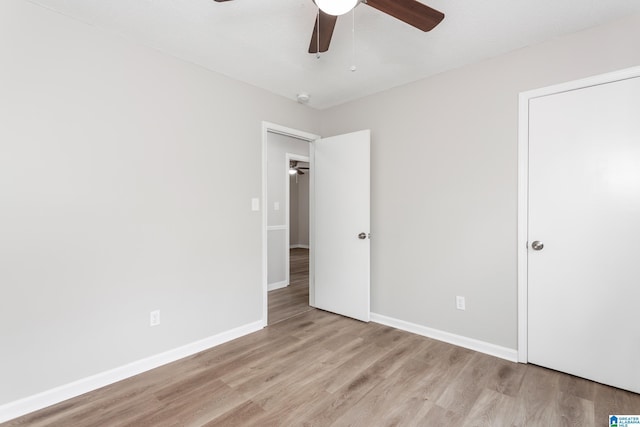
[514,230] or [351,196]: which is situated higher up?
[351,196]

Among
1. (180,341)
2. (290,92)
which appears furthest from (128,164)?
(290,92)

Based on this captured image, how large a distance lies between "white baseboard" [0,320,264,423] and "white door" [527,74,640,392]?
106 inches

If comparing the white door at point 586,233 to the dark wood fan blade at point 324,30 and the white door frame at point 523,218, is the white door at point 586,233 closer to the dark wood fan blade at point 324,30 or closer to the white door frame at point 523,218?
the white door frame at point 523,218

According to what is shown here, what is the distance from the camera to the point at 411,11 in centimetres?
156

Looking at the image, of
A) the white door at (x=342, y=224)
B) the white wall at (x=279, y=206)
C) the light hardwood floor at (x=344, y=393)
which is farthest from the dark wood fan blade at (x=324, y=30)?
the white wall at (x=279, y=206)

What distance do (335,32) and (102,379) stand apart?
9.62 feet

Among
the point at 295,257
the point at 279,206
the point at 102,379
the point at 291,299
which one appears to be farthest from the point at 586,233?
the point at 295,257

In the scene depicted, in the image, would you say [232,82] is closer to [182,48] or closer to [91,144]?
[182,48]

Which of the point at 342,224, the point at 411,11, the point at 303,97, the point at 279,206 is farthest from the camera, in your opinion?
the point at 279,206

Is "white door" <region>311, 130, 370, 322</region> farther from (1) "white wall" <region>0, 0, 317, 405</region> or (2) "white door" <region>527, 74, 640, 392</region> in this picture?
(2) "white door" <region>527, 74, 640, 392</region>

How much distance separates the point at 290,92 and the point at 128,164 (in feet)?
5.86

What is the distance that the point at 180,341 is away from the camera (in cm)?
255

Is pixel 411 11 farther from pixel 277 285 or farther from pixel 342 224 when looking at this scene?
pixel 277 285

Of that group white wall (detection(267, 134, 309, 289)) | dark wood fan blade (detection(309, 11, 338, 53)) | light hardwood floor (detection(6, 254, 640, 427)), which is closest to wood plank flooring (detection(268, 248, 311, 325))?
white wall (detection(267, 134, 309, 289))
